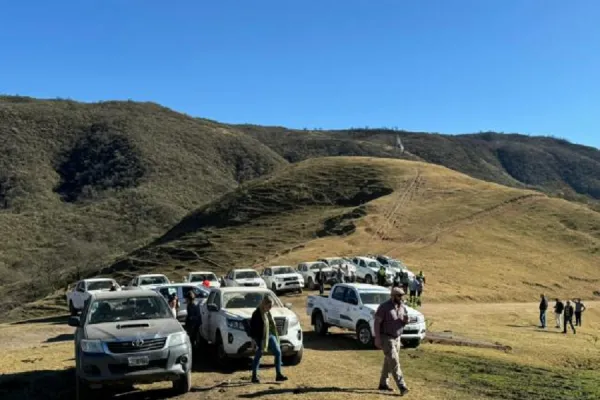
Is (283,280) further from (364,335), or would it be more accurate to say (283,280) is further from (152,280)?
(364,335)

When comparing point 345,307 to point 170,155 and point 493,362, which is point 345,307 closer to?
point 493,362

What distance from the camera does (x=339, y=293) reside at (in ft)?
64.8

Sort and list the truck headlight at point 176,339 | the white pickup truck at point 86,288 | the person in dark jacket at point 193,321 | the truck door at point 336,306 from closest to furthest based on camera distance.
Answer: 1. the truck headlight at point 176,339
2. the person in dark jacket at point 193,321
3. the truck door at point 336,306
4. the white pickup truck at point 86,288

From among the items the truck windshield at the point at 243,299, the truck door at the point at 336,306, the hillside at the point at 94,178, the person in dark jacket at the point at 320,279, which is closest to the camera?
the truck windshield at the point at 243,299

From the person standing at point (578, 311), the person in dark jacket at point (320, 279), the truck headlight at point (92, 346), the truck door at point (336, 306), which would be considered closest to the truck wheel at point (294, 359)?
the truck headlight at point (92, 346)

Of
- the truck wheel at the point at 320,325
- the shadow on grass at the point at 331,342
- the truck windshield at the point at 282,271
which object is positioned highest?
the truck windshield at the point at 282,271

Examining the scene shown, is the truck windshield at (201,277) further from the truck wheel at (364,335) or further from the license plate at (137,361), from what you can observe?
the license plate at (137,361)

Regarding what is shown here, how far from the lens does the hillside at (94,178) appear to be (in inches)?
2719

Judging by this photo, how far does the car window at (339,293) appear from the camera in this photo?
1956 centimetres

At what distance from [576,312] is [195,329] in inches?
866

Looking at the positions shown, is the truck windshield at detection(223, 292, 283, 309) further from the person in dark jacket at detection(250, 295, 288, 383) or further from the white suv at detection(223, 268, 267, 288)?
the white suv at detection(223, 268, 267, 288)

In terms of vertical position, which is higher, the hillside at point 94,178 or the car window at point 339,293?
the hillside at point 94,178

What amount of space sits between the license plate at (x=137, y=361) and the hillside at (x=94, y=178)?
45.7m

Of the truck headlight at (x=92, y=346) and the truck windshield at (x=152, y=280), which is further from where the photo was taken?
the truck windshield at (x=152, y=280)
